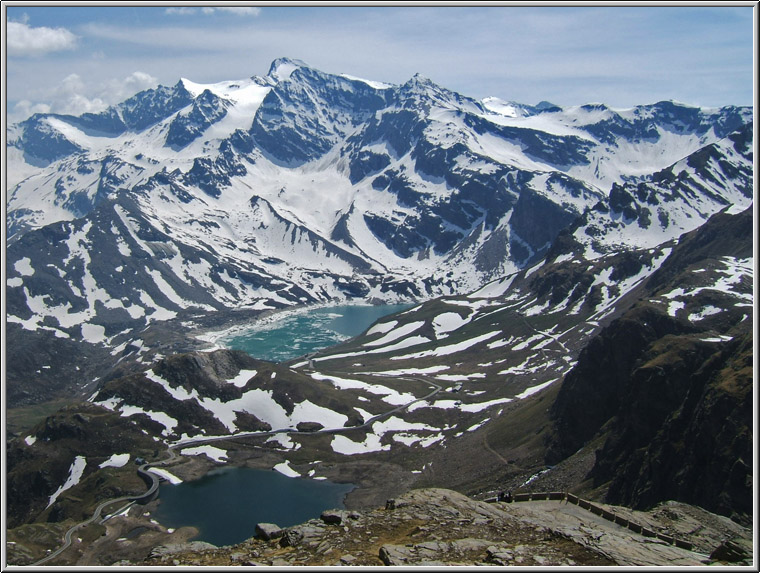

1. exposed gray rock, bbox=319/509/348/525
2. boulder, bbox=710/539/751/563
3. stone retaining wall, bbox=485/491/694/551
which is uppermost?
boulder, bbox=710/539/751/563

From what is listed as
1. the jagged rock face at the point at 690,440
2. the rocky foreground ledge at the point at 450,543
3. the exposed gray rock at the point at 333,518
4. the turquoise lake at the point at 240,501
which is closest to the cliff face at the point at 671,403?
the jagged rock face at the point at 690,440

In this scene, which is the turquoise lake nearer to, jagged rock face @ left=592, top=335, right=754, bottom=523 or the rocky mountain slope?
the rocky mountain slope

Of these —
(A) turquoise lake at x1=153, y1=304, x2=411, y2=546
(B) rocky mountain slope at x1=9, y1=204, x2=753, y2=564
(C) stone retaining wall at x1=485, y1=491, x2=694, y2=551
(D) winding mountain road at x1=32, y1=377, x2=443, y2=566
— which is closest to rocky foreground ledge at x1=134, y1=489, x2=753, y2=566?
(C) stone retaining wall at x1=485, y1=491, x2=694, y2=551

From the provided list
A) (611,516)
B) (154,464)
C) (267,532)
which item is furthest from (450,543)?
(154,464)

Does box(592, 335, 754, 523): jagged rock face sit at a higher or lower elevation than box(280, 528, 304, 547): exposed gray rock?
lower

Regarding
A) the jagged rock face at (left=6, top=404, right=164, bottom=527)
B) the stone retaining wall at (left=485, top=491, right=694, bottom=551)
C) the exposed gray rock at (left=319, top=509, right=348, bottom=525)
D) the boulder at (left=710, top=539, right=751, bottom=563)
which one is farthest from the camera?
the jagged rock face at (left=6, top=404, right=164, bottom=527)

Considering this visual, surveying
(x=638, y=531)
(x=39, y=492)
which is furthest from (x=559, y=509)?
(x=39, y=492)

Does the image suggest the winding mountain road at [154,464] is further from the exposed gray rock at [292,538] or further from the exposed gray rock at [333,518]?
the exposed gray rock at [292,538]
